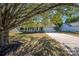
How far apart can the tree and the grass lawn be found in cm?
8

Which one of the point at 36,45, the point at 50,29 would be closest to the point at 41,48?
the point at 36,45

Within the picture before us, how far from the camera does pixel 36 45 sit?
1.97 metres

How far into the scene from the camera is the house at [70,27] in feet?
6.37

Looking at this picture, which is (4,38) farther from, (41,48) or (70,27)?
(70,27)

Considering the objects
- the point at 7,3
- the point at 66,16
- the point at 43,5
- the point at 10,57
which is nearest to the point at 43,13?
the point at 43,5

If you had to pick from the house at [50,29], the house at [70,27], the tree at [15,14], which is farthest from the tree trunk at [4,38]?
the house at [70,27]

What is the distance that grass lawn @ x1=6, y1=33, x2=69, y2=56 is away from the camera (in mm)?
1966

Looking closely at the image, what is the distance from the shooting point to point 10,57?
6.42 ft

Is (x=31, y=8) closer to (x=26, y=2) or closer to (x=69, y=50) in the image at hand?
(x=26, y=2)

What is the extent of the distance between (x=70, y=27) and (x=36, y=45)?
330 millimetres

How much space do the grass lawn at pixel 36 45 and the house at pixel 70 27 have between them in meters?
0.13

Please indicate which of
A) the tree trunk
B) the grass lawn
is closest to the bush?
the grass lawn

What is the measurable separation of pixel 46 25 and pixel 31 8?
196 millimetres

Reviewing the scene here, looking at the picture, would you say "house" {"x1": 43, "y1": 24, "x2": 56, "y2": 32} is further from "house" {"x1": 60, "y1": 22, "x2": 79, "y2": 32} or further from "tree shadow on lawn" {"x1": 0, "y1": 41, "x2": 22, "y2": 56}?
"tree shadow on lawn" {"x1": 0, "y1": 41, "x2": 22, "y2": 56}
